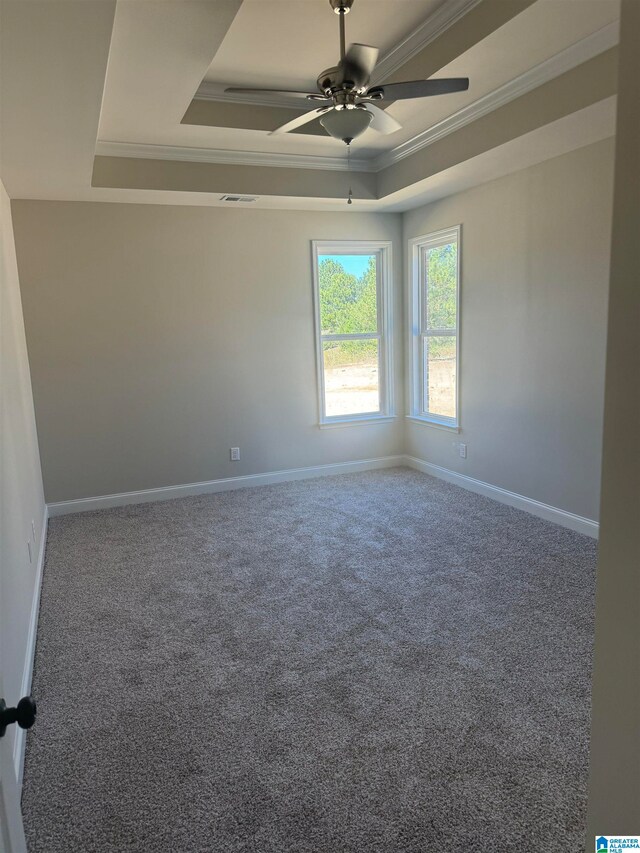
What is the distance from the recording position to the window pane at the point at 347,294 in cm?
547

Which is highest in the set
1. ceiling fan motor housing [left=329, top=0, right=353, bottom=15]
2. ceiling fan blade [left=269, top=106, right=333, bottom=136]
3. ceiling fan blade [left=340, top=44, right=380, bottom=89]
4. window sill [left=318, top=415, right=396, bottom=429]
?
ceiling fan motor housing [left=329, top=0, right=353, bottom=15]

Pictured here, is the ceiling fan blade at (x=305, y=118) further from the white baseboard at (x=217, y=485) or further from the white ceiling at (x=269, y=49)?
the white baseboard at (x=217, y=485)

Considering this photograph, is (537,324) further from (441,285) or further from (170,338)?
(170,338)

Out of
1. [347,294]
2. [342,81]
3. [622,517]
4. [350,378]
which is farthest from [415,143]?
[622,517]

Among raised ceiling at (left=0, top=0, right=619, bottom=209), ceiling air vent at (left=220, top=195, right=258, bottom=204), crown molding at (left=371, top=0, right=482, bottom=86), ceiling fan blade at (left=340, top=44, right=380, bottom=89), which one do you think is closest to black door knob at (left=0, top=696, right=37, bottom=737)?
raised ceiling at (left=0, top=0, right=619, bottom=209)

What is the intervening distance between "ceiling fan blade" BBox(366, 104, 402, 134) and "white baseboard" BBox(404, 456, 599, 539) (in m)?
2.60

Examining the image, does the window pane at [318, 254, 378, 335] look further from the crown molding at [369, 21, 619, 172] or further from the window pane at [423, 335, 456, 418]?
the crown molding at [369, 21, 619, 172]

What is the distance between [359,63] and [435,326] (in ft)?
10.6

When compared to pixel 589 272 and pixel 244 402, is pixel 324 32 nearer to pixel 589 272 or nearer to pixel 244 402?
pixel 589 272

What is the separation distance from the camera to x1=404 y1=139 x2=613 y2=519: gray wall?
142 inches

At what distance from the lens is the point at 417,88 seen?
97.1 inches

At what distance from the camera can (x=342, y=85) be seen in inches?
94.9

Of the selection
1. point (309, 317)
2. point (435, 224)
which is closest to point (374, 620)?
point (309, 317)

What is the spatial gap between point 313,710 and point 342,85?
2.56 metres
